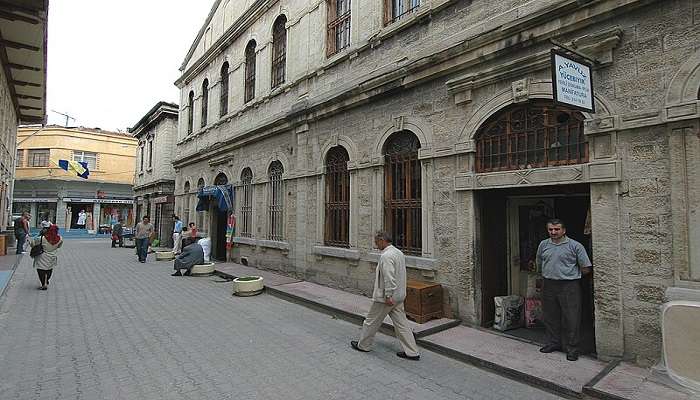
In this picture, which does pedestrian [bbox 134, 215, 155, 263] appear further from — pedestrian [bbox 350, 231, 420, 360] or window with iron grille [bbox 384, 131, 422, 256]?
pedestrian [bbox 350, 231, 420, 360]

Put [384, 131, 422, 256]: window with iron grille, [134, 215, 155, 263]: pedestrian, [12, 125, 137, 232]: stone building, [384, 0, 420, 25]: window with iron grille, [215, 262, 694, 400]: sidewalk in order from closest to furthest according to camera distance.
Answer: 1. [215, 262, 694, 400]: sidewalk
2. [384, 131, 422, 256]: window with iron grille
3. [384, 0, 420, 25]: window with iron grille
4. [134, 215, 155, 263]: pedestrian
5. [12, 125, 137, 232]: stone building

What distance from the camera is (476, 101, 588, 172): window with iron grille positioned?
525cm

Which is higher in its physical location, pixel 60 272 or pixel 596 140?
pixel 596 140

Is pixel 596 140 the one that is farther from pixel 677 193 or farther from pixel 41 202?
pixel 41 202

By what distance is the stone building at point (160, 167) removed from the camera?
2177 centimetres

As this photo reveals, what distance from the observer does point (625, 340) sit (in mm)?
4566

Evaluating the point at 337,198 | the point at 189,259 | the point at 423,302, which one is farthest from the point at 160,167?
the point at 423,302

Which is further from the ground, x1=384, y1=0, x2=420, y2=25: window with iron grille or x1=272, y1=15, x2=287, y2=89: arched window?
x1=272, y1=15, x2=287, y2=89: arched window

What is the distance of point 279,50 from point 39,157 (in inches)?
1356

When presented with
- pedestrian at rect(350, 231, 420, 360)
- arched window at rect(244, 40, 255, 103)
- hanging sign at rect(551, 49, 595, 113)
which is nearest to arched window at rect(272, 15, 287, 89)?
arched window at rect(244, 40, 255, 103)

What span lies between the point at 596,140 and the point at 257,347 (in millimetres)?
5333

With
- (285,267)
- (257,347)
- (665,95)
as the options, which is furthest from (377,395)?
(285,267)

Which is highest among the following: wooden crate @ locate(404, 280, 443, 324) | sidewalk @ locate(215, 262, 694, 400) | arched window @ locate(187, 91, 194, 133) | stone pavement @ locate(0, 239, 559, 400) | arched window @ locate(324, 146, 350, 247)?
arched window @ locate(187, 91, 194, 133)

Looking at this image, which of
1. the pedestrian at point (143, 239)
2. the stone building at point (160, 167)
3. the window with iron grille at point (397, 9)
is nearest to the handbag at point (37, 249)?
the pedestrian at point (143, 239)
